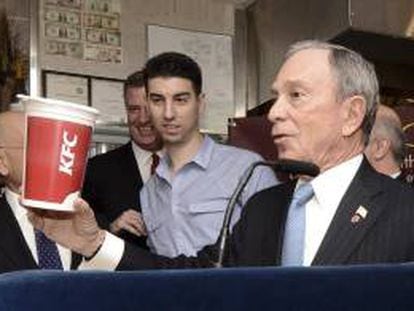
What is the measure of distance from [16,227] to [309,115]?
0.78 m

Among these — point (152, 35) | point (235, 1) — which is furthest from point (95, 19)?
point (235, 1)

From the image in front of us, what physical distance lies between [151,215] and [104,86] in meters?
1.34

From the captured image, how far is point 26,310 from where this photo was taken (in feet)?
2.34

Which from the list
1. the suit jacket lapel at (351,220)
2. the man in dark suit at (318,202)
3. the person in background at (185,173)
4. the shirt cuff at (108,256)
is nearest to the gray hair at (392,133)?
the person in background at (185,173)

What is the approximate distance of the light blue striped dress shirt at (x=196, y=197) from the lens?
2.05 meters

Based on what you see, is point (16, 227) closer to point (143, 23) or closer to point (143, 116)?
point (143, 116)

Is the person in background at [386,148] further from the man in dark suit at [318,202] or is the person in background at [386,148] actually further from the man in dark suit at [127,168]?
the man in dark suit at [318,202]

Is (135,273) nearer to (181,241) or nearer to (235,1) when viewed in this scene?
(181,241)

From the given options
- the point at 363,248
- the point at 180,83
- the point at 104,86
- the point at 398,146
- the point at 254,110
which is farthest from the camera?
the point at 254,110

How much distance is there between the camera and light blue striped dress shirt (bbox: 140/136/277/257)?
2.05 meters

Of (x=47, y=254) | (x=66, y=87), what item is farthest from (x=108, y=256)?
(x=66, y=87)

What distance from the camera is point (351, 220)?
1430 mm

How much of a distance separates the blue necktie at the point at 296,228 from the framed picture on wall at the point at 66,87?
193cm

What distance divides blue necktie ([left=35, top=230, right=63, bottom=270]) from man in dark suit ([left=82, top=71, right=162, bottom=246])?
0.46 meters
